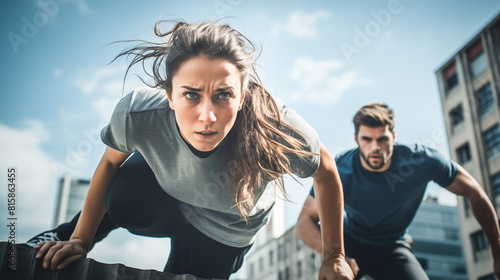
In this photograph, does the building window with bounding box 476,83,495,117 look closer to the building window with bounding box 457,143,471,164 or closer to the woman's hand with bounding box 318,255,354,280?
the building window with bounding box 457,143,471,164

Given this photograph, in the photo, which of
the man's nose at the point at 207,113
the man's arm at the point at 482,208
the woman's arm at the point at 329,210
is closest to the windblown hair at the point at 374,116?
the man's arm at the point at 482,208

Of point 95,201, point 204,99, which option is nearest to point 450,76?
point 204,99

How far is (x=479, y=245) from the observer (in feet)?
67.0

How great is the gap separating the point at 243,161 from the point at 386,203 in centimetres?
193

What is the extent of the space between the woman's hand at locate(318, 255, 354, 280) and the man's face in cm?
159

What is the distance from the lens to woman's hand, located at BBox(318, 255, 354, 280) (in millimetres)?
2465

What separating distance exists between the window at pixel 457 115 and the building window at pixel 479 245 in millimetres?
5981

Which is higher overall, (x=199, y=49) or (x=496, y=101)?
(x=496, y=101)

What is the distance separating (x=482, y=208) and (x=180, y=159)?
2.68 metres

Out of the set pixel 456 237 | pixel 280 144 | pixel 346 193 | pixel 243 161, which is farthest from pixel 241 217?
pixel 456 237

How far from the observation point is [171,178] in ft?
8.20

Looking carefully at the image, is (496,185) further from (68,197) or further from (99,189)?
(68,197)

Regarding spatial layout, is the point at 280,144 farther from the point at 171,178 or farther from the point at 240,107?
the point at 171,178

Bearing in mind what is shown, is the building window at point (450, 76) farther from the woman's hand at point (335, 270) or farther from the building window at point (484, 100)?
the woman's hand at point (335, 270)
